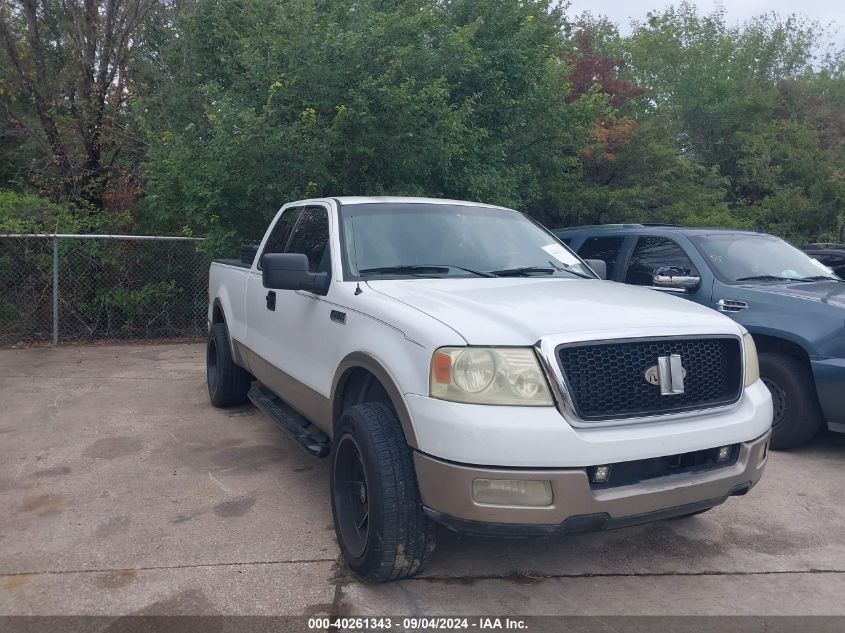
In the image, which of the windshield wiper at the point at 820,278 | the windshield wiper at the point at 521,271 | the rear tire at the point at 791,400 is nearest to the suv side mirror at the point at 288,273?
the windshield wiper at the point at 521,271

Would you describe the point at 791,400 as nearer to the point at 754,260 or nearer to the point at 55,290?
the point at 754,260

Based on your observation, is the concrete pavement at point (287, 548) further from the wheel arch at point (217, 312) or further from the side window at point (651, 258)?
the side window at point (651, 258)

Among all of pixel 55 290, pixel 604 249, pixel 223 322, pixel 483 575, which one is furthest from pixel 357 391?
pixel 55 290

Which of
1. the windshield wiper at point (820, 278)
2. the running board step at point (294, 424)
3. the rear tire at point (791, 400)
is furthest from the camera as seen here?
the windshield wiper at point (820, 278)

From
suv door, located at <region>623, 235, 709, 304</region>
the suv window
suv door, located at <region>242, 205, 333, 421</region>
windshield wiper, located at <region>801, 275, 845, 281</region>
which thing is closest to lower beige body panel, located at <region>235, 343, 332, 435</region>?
suv door, located at <region>242, 205, 333, 421</region>

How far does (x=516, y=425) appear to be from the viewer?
3012mm

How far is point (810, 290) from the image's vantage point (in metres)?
5.94

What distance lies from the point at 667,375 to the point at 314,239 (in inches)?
103

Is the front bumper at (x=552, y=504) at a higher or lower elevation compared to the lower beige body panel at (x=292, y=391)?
higher

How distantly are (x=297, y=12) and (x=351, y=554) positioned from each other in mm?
7437

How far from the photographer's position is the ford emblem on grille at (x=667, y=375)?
10.8ft

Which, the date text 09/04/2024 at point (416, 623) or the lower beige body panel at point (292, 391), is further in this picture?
the lower beige body panel at point (292, 391)

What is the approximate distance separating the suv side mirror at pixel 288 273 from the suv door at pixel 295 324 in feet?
0.58

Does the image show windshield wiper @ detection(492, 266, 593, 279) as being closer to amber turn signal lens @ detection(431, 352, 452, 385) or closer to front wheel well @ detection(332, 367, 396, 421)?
front wheel well @ detection(332, 367, 396, 421)
